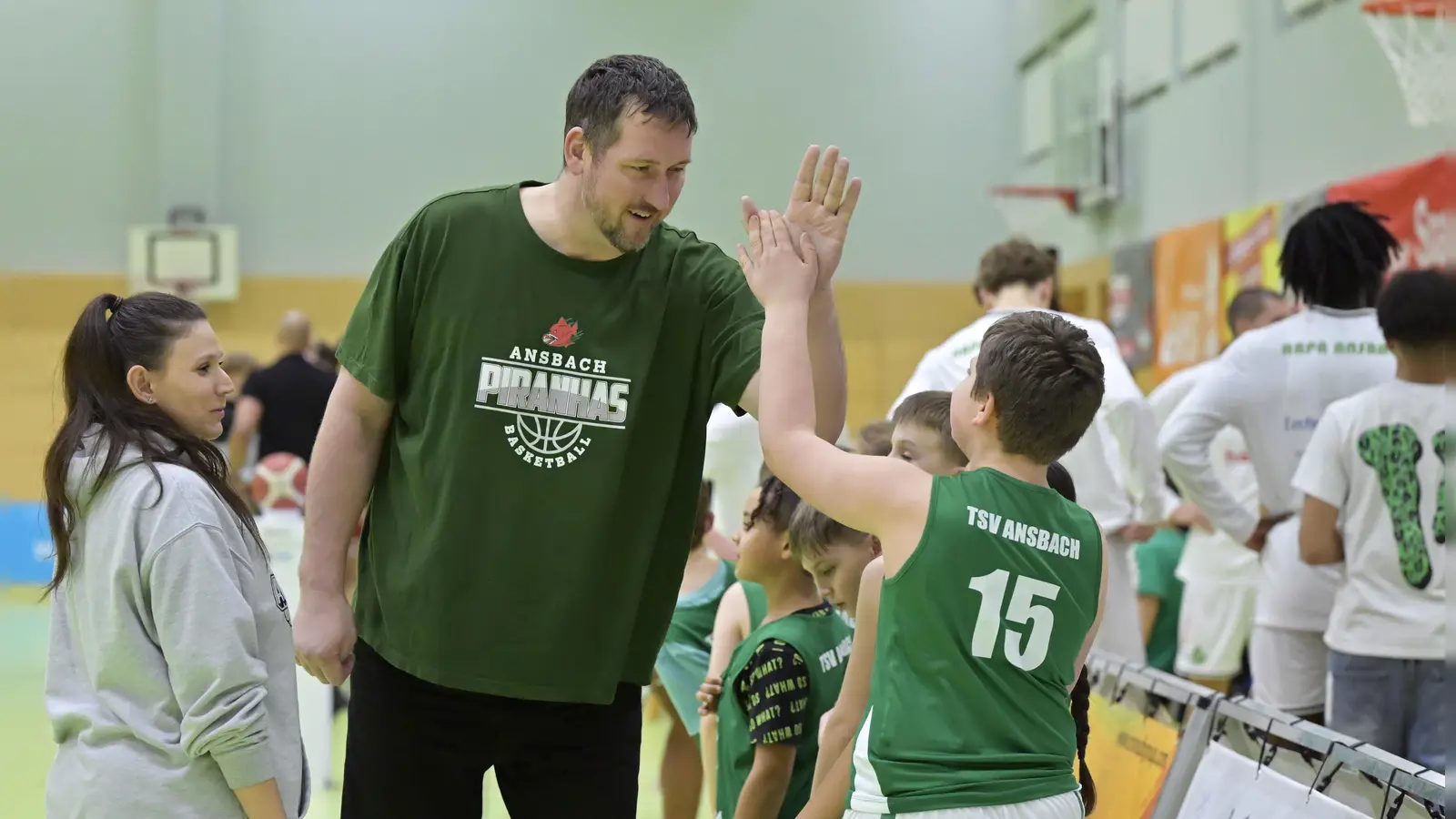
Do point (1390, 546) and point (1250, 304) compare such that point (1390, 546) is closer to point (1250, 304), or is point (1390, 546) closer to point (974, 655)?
point (974, 655)

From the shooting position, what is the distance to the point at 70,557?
2436 mm

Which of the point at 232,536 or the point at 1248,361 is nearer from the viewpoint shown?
the point at 232,536

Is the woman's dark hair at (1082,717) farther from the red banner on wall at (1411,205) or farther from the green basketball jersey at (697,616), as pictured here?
the red banner on wall at (1411,205)

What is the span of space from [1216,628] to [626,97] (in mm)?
4188

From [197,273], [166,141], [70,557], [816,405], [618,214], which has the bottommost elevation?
[70,557]

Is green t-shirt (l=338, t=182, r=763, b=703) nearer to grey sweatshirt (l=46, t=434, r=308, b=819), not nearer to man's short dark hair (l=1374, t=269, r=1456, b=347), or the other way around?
grey sweatshirt (l=46, t=434, r=308, b=819)

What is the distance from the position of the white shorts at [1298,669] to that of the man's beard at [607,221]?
2573 mm

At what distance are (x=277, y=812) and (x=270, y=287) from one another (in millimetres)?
11319

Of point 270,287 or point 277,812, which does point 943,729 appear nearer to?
point 277,812

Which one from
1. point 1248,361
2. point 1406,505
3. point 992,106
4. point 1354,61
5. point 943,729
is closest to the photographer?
point 943,729

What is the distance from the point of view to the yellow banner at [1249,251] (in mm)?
7922

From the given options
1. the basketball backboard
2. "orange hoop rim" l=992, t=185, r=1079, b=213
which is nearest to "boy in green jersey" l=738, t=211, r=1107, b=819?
"orange hoop rim" l=992, t=185, r=1079, b=213

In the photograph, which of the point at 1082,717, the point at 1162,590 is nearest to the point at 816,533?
the point at 1082,717

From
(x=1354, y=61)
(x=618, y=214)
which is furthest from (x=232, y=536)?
(x=1354, y=61)
